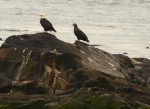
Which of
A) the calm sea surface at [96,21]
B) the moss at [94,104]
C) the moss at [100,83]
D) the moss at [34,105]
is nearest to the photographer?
the moss at [94,104]

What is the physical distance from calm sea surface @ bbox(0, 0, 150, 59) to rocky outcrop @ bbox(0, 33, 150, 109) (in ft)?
Result: 44.6

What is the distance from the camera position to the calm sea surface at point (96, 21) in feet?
125

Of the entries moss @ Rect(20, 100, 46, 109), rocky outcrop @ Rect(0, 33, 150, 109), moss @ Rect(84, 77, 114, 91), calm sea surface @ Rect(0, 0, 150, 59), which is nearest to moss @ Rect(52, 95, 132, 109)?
moss @ Rect(20, 100, 46, 109)

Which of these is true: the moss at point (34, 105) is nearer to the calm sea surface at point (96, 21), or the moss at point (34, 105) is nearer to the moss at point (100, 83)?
the moss at point (100, 83)

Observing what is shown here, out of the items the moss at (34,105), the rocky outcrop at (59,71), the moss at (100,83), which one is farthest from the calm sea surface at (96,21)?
the moss at (34,105)

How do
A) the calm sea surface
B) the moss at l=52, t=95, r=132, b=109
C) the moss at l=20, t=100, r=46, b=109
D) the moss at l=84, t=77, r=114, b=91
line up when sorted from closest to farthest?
the moss at l=52, t=95, r=132, b=109, the moss at l=20, t=100, r=46, b=109, the moss at l=84, t=77, r=114, b=91, the calm sea surface

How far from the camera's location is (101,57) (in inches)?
770

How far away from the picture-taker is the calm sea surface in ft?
125

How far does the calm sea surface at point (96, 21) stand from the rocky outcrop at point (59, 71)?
13604 mm

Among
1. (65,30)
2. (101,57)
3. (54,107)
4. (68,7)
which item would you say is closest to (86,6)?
(68,7)

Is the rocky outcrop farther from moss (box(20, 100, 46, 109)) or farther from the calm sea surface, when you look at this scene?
the calm sea surface

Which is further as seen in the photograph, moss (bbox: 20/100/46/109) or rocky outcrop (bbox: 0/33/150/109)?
rocky outcrop (bbox: 0/33/150/109)

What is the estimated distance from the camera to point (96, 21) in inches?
2128

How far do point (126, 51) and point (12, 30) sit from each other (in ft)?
34.1
